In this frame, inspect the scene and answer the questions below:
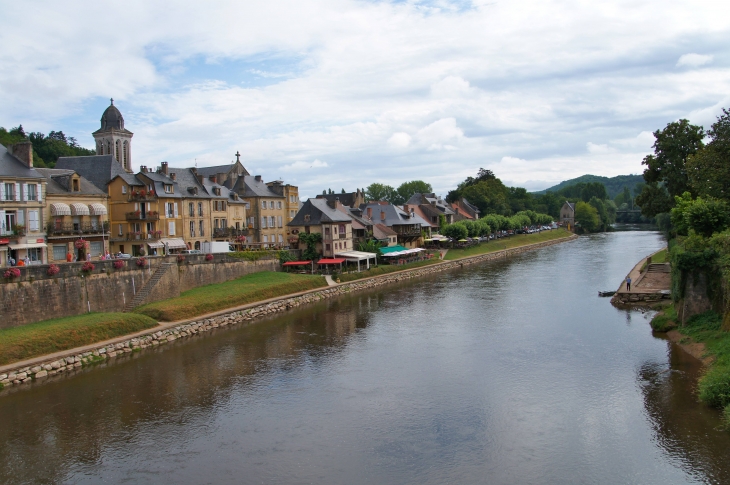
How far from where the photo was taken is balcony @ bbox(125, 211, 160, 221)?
1776 inches

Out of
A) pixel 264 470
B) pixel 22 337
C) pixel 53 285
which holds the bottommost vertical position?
pixel 264 470

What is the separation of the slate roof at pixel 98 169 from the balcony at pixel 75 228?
484cm

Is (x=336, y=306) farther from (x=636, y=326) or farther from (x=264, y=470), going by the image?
(x=264, y=470)

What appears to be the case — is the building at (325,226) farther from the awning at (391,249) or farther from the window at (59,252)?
the window at (59,252)

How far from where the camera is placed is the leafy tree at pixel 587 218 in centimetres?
12825

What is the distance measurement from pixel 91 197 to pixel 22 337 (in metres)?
16.5

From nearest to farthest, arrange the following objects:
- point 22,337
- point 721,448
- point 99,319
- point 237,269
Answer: point 721,448
point 22,337
point 99,319
point 237,269

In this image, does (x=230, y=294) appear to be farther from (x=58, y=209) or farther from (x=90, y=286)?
(x=58, y=209)

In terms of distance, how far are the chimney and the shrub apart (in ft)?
33.0

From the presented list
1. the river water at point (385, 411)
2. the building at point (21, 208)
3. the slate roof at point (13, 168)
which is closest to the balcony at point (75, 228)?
the building at point (21, 208)

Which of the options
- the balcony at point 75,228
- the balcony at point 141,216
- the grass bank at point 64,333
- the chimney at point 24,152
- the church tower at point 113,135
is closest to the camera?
the grass bank at point 64,333

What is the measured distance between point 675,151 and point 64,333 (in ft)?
174

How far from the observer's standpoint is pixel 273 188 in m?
64.4

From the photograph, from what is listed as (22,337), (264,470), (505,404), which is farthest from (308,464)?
(22,337)
